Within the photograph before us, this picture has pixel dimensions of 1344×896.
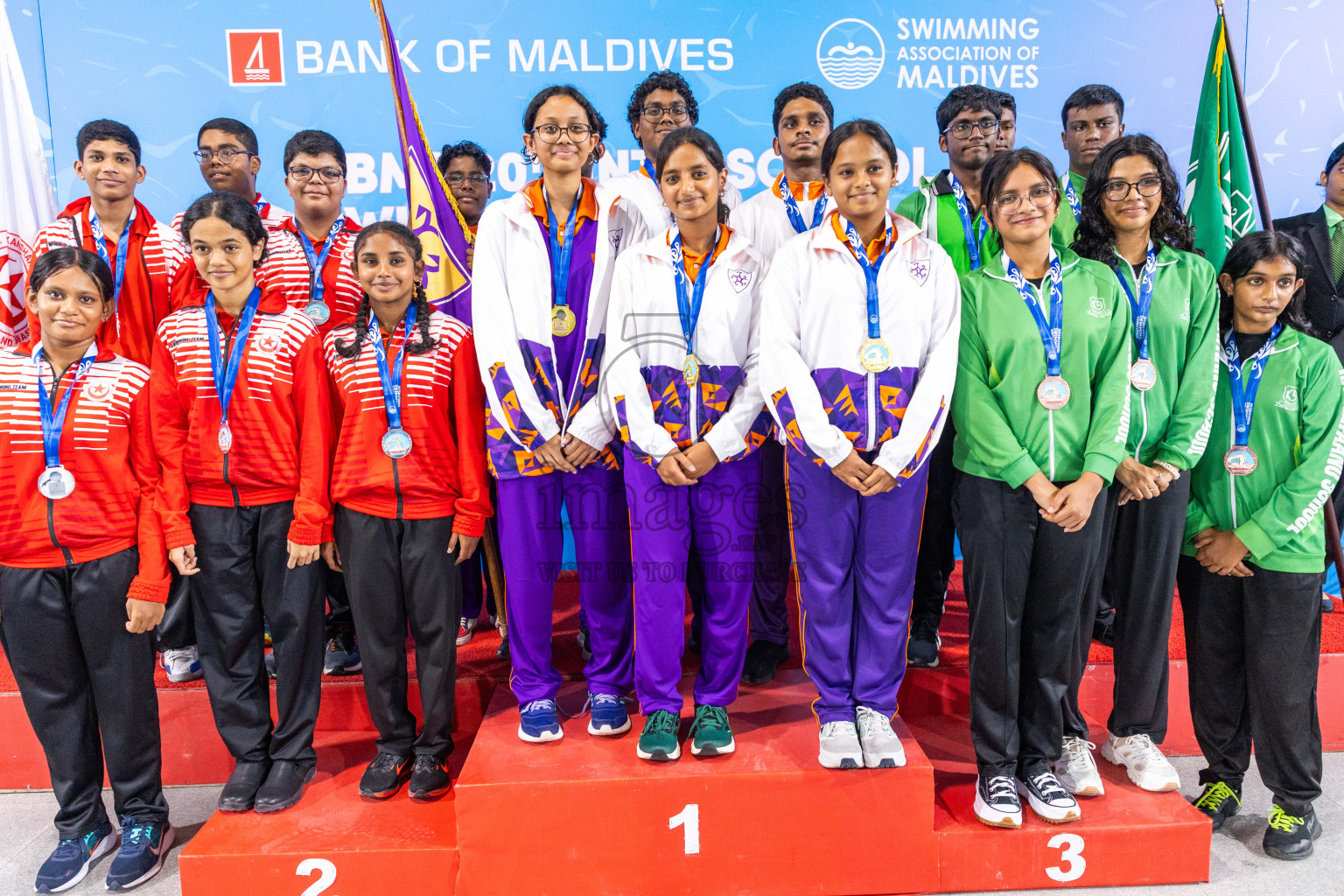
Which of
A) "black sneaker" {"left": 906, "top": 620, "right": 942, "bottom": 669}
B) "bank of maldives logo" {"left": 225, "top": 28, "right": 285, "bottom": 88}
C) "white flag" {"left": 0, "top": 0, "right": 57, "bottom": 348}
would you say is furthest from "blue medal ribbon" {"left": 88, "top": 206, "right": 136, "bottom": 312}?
"black sneaker" {"left": 906, "top": 620, "right": 942, "bottom": 669}

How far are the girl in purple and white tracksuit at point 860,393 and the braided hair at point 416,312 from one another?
1024mm

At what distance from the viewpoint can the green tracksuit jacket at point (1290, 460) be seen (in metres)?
2.44

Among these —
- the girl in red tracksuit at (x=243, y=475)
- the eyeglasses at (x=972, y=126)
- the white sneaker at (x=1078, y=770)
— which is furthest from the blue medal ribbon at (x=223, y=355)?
the white sneaker at (x=1078, y=770)

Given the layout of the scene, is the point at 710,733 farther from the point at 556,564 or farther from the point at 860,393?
the point at 860,393

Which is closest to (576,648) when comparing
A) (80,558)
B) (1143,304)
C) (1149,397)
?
(80,558)

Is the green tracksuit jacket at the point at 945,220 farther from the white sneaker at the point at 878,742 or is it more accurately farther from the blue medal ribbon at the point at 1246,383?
the white sneaker at the point at 878,742

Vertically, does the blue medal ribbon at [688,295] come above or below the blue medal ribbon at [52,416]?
above

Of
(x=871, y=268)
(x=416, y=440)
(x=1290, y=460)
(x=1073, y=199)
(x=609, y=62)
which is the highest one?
(x=609, y=62)

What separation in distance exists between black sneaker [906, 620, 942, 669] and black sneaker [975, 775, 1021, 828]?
566mm

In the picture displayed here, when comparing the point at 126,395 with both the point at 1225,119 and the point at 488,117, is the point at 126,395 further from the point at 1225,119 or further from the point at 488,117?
the point at 1225,119

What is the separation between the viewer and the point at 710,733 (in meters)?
2.43

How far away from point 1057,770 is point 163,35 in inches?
203

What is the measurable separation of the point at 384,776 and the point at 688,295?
175cm

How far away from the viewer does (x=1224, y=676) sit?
2629 mm
